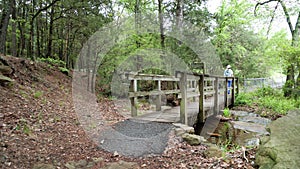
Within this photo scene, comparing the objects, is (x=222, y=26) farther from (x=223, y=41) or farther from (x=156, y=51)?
(x=156, y=51)

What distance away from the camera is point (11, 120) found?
4195 millimetres

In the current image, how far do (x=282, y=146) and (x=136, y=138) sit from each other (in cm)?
270

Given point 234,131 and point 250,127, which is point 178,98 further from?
point 250,127

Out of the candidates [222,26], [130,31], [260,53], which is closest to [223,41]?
[222,26]

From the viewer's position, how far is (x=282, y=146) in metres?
2.89

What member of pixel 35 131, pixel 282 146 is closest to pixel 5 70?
pixel 35 131

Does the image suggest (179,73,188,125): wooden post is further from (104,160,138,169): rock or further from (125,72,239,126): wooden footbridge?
(104,160,138,169): rock

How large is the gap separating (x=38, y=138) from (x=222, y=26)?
58.1ft

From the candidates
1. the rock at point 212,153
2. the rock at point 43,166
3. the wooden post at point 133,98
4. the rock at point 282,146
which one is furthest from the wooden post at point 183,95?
the rock at point 43,166

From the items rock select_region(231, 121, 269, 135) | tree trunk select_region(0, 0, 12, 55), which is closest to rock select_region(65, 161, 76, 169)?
rock select_region(231, 121, 269, 135)

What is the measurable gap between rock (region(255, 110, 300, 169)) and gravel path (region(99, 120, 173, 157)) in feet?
5.68

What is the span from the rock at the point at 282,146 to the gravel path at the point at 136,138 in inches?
68.1

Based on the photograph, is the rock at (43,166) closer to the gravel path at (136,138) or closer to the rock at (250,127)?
the gravel path at (136,138)

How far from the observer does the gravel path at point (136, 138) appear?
13.1ft
